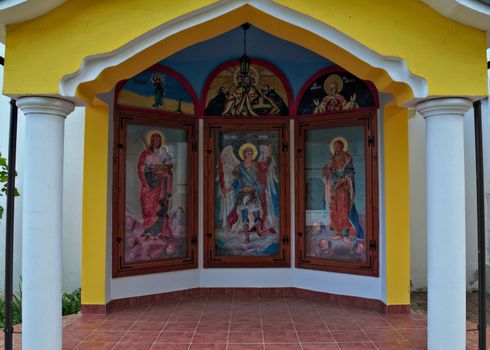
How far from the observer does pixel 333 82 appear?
6445mm

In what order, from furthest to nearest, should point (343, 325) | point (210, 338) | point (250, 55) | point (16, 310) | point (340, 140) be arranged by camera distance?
point (16, 310) < point (250, 55) < point (340, 140) < point (343, 325) < point (210, 338)

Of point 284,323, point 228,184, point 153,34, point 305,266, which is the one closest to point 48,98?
point 153,34

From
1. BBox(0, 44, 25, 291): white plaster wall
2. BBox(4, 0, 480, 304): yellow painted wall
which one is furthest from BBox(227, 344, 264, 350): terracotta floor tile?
BBox(0, 44, 25, 291): white plaster wall

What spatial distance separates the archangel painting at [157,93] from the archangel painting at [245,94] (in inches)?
15.9

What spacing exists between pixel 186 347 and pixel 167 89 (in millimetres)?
3843

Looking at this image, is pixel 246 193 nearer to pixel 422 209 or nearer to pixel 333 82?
pixel 333 82

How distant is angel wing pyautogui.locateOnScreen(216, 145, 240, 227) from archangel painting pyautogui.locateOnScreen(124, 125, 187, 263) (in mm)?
582

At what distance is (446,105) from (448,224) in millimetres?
1171

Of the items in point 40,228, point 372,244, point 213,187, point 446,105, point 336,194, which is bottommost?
point 372,244

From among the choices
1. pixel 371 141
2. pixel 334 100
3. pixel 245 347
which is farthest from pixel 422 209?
pixel 245 347

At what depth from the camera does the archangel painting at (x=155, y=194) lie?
244 inches

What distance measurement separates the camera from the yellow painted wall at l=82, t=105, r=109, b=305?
574 cm

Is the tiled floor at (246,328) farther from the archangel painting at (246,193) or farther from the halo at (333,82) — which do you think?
the halo at (333,82)

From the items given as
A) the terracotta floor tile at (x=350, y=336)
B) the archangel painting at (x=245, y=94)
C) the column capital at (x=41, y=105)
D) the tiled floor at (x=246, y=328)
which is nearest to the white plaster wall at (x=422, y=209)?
the tiled floor at (x=246, y=328)
